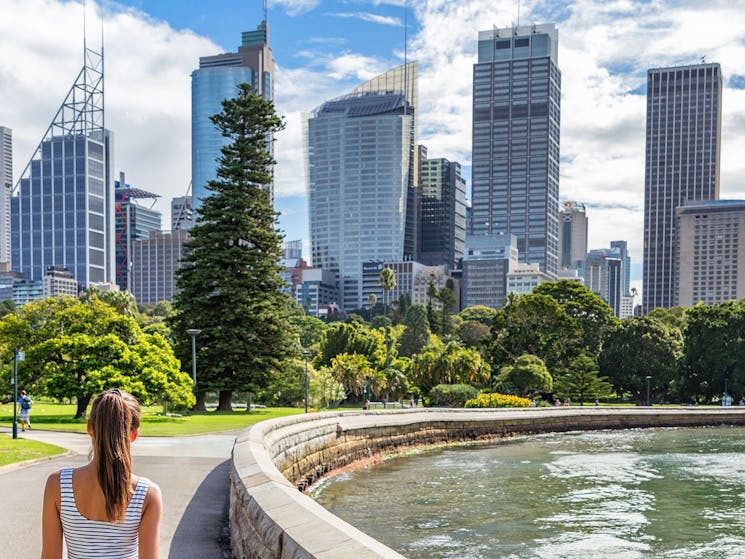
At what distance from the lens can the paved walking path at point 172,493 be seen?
9.66m

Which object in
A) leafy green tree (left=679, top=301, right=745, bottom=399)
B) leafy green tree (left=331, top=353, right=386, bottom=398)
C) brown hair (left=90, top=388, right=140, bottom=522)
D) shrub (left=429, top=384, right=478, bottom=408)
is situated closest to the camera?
brown hair (left=90, top=388, right=140, bottom=522)

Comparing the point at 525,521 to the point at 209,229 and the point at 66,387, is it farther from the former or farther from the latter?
the point at 209,229

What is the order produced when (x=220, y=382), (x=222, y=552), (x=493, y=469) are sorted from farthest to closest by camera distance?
(x=220, y=382), (x=493, y=469), (x=222, y=552)

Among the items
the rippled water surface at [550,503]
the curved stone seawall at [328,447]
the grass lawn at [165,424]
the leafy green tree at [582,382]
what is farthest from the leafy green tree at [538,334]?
the grass lawn at [165,424]

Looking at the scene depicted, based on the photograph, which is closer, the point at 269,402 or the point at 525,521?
the point at 525,521

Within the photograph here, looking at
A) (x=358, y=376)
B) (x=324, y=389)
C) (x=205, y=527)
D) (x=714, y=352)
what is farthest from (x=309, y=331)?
(x=205, y=527)

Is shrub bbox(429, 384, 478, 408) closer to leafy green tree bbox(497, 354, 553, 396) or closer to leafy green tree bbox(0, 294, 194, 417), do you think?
leafy green tree bbox(497, 354, 553, 396)

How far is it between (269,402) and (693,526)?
43.5 metres

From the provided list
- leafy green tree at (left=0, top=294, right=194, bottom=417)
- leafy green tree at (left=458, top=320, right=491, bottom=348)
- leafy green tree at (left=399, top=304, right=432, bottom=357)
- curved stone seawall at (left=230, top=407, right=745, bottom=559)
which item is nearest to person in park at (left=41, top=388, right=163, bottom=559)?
curved stone seawall at (left=230, top=407, right=745, bottom=559)

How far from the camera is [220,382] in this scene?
1623 inches

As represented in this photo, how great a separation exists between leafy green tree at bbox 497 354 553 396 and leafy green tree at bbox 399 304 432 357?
4614 cm

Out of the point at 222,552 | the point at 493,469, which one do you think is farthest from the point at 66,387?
the point at 222,552

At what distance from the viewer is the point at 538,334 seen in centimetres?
6944

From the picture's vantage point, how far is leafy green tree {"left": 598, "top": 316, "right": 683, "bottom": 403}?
235ft
